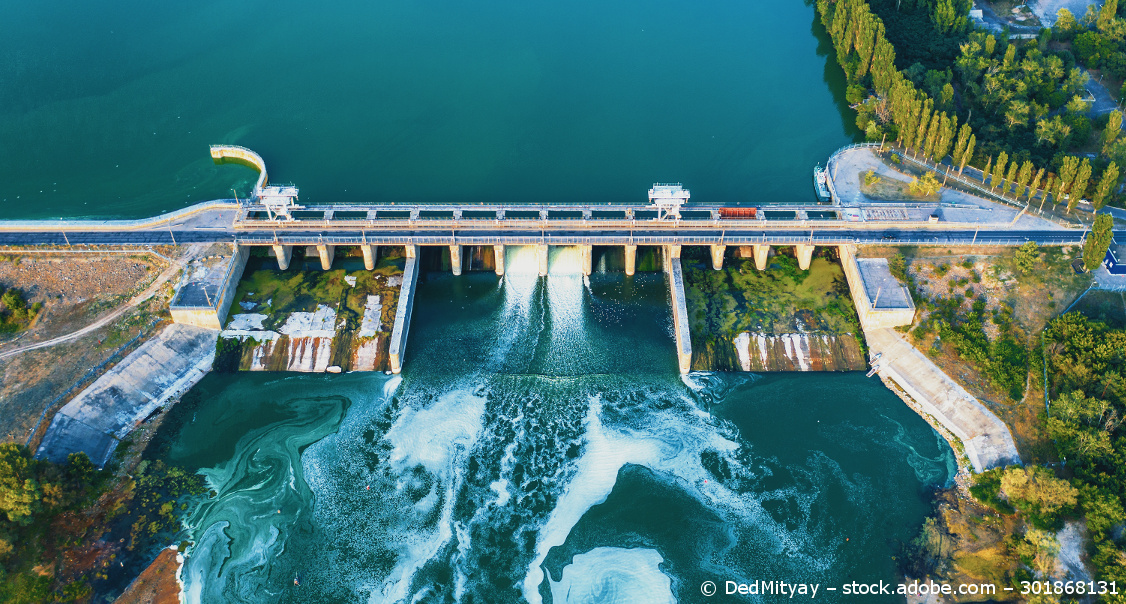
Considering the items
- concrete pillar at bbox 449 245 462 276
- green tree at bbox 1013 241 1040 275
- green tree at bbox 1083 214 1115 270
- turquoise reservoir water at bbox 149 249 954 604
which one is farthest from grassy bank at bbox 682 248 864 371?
concrete pillar at bbox 449 245 462 276

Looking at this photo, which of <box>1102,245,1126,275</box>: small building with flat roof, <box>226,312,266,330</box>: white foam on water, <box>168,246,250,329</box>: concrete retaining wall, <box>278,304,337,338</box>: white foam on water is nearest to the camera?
<box>168,246,250,329</box>: concrete retaining wall

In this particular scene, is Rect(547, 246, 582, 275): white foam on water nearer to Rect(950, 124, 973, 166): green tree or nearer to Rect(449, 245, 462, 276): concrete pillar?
Rect(449, 245, 462, 276): concrete pillar

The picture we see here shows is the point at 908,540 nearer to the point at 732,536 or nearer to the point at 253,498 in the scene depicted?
the point at 732,536

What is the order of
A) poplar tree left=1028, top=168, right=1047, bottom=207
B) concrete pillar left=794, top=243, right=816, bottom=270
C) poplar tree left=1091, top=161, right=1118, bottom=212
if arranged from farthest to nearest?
concrete pillar left=794, top=243, right=816, bottom=270 < poplar tree left=1028, top=168, right=1047, bottom=207 < poplar tree left=1091, top=161, right=1118, bottom=212

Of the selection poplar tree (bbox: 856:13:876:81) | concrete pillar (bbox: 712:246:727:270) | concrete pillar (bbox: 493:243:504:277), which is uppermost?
poplar tree (bbox: 856:13:876:81)

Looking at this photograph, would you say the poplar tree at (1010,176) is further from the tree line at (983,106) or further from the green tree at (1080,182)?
the green tree at (1080,182)

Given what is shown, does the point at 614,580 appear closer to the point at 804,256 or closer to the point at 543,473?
the point at 543,473

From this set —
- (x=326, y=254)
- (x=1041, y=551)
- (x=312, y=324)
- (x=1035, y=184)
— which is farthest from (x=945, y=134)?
(x=312, y=324)

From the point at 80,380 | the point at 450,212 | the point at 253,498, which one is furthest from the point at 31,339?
the point at 450,212
